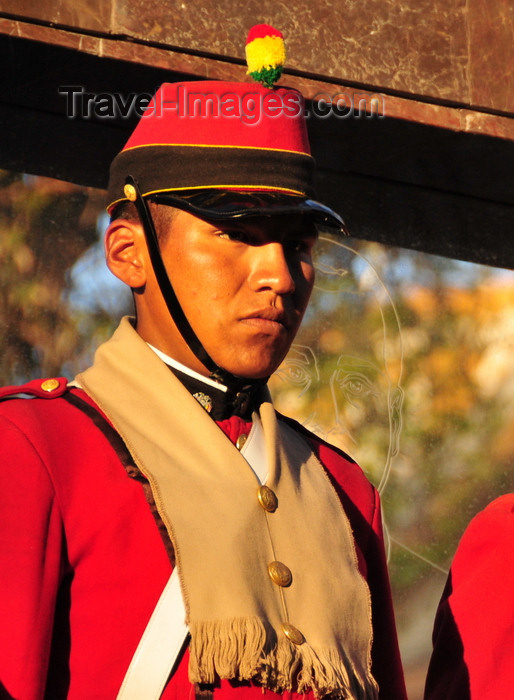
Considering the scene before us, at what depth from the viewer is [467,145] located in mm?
4430

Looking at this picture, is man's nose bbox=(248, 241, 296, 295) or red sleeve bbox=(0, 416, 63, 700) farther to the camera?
man's nose bbox=(248, 241, 296, 295)

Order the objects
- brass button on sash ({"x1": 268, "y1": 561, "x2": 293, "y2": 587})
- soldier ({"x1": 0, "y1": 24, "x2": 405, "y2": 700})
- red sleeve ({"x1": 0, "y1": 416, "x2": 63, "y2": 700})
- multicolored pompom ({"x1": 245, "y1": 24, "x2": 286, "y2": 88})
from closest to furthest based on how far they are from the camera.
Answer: red sleeve ({"x1": 0, "y1": 416, "x2": 63, "y2": 700}), soldier ({"x1": 0, "y1": 24, "x2": 405, "y2": 700}), brass button on sash ({"x1": 268, "y1": 561, "x2": 293, "y2": 587}), multicolored pompom ({"x1": 245, "y1": 24, "x2": 286, "y2": 88})

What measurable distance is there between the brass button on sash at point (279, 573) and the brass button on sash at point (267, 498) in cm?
12

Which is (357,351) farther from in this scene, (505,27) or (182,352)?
(182,352)

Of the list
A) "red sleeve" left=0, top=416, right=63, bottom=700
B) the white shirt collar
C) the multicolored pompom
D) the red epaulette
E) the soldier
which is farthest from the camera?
the multicolored pompom

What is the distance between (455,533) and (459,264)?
96 cm

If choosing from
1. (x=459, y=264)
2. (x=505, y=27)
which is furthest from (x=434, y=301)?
(x=505, y=27)

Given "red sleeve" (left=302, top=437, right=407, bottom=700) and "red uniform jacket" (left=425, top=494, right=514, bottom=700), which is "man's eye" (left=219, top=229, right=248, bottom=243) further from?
"red uniform jacket" (left=425, top=494, right=514, bottom=700)

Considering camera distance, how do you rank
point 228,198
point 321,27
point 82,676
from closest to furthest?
point 82,676 → point 228,198 → point 321,27

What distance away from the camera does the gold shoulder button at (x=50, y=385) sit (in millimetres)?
2824

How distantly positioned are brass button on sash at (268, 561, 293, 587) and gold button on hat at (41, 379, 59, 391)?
618 mm

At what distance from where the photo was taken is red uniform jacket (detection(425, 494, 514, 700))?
303cm

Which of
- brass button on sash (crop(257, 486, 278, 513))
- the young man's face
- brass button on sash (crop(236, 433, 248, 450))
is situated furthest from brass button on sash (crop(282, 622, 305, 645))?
the young man's face

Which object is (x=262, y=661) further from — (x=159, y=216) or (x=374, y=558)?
(x=159, y=216)
